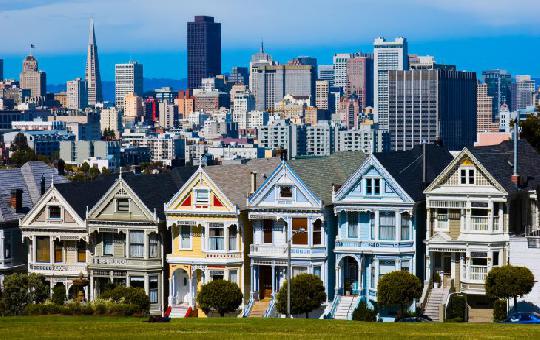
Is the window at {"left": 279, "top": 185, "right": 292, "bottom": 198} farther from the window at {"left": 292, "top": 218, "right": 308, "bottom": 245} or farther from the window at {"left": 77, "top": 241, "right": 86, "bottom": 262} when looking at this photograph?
the window at {"left": 77, "top": 241, "right": 86, "bottom": 262}

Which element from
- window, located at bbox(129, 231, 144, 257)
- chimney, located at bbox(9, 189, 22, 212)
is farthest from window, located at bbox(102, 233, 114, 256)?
chimney, located at bbox(9, 189, 22, 212)

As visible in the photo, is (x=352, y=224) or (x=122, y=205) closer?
(x=352, y=224)

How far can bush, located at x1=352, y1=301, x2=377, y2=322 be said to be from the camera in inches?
2178

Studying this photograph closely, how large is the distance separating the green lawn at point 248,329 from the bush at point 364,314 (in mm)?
8895

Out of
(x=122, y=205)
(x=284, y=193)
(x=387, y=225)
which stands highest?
(x=284, y=193)

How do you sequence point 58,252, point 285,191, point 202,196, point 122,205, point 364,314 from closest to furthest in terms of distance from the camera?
point 364,314
point 285,191
point 202,196
point 122,205
point 58,252

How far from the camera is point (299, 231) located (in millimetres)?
58125

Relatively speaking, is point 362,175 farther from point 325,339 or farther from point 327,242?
point 325,339

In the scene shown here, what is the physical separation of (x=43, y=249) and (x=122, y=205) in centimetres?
419

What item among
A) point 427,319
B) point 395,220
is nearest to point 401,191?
point 395,220

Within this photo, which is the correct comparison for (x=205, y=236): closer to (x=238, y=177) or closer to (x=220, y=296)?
(x=220, y=296)

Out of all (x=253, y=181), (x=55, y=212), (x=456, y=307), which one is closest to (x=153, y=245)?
(x=55, y=212)

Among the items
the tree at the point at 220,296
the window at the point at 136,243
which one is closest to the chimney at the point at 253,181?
the tree at the point at 220,296

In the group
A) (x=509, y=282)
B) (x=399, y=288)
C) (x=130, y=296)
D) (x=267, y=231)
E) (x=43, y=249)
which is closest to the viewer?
(x=509, y=282)
